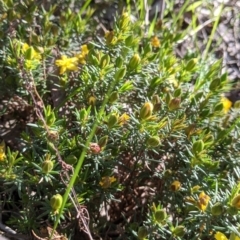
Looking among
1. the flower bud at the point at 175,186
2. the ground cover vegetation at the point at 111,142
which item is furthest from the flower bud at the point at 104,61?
the flower bud at the point at 175,186

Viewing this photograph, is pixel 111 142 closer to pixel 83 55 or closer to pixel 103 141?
pixel 103 141

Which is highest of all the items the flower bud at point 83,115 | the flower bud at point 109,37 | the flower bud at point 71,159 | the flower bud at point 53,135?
the flower bud at point 109,37

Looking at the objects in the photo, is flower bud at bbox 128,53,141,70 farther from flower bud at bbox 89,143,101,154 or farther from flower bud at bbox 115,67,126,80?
flower bud at bbox 89,143,101,154

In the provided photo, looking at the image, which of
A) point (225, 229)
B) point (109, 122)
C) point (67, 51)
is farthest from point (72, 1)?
point (225, 229)

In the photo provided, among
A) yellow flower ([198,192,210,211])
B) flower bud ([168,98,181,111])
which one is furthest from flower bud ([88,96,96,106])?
yellow flower ([198,192,210,211])

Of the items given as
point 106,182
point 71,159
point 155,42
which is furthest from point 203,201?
point 155,42

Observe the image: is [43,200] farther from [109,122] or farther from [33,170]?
[109,122]

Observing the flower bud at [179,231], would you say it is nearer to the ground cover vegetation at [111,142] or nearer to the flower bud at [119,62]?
the ground cover vegetation at [111,142]
